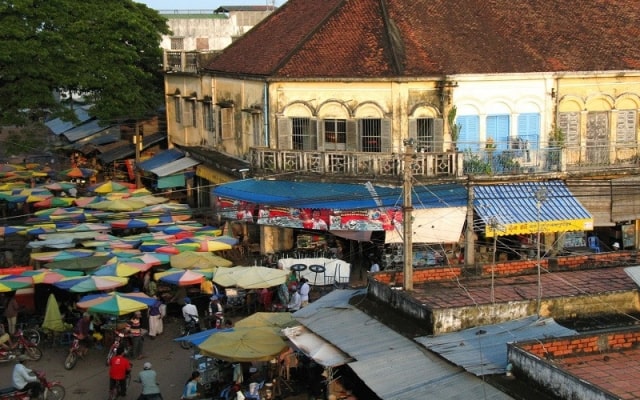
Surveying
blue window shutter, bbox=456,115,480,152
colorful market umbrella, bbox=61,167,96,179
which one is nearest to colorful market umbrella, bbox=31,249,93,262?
blue window shutter, bbox=456,115,480,152

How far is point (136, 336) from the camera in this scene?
2089 centimetres

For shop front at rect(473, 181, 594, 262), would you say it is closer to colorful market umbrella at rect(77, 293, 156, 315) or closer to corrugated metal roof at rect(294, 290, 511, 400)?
corrugated metal roof at rect(294, 290, 511, 400)

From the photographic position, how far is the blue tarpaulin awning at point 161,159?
37784mm

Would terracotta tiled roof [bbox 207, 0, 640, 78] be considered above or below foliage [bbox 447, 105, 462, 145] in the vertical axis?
above

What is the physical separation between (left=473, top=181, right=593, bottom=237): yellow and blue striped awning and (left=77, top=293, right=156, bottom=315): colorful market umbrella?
9388 millimetres

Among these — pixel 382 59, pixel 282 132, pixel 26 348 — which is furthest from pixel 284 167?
pixel 26 348

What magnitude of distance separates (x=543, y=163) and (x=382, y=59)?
581 cm

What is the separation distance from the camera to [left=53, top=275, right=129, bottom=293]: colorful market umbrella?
21844 mm

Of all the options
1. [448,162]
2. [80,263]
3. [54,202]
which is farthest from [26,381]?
[54,202]

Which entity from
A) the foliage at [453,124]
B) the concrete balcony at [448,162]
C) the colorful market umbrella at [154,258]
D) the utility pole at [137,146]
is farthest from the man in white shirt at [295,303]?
the utility pole at [137,146]

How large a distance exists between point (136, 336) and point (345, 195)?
7599mm

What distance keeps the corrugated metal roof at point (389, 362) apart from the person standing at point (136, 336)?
5.18 meters

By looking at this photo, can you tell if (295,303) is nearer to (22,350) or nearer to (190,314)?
(190,314)

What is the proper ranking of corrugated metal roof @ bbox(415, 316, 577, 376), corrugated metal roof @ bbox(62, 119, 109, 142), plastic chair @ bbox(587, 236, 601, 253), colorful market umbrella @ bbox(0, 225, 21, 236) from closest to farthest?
1. corrugated metal roof @ bbox(415, 316, 577, 376)
2. plastic chair @ bbox(587, 236, 601, 253)
3. colorful market umbrella @ bbox(0, 225, 21, 236)
4. corrugated metal roof @ bbox(62, 119, 109, 142)
